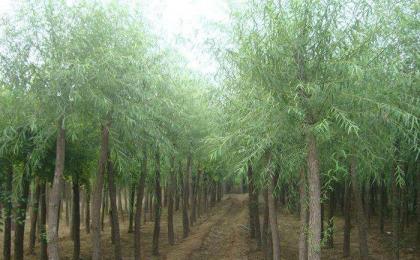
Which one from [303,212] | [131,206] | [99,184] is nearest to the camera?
[303,212]

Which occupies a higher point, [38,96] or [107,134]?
[38,96]

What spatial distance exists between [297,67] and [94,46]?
425cm

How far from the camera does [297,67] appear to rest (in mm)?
Answer: 6453

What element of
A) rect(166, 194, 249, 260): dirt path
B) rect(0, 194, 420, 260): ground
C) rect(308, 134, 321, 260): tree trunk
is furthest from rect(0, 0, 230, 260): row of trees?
rect(0, 194, 420, 260): ground

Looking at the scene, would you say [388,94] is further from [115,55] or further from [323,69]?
[115,55]

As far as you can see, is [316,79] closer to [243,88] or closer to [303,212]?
[243,88]

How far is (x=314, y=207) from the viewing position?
21.6ft

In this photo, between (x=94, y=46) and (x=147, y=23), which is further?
(x=147, y=23)

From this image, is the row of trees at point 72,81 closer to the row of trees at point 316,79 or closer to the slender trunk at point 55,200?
the slender trunk at point 55,200

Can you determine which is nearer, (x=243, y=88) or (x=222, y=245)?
(x=243, y=88)

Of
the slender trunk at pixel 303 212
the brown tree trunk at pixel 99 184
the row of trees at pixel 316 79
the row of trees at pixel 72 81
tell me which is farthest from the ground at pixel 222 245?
the row of trees at pixel 316 79

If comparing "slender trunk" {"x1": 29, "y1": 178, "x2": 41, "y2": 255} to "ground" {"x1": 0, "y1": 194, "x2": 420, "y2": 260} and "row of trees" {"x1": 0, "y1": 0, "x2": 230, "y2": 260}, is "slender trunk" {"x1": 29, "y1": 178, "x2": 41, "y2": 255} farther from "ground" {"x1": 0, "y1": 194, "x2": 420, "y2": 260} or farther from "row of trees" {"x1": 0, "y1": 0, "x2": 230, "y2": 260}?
"row of trees" {"x1": 0, "y1": 0, "x2": 230, "y2": 260}

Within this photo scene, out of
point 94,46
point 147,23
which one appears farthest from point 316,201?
point 147,23

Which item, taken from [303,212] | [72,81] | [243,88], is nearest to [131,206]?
[303,212]
